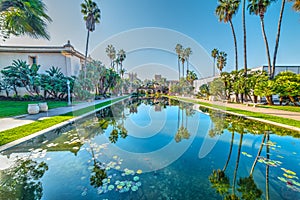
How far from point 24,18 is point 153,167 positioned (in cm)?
785

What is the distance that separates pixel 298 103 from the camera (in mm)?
13789

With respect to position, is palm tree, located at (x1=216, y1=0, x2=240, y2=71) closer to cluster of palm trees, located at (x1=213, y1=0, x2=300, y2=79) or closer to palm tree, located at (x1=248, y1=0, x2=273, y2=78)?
cluster of palm trees, located at (x1=213, y1=0, x2=300, y2=79)

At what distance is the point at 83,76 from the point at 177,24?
52.8ft

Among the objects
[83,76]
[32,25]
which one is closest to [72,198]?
[32,25]

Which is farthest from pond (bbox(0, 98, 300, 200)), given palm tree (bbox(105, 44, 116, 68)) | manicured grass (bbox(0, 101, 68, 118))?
palm tree (bbox(105, 44, 116, 68))

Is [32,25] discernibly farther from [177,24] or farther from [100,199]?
[177,24]

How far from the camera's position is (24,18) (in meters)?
5.58

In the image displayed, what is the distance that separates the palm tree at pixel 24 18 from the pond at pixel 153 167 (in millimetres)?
4919

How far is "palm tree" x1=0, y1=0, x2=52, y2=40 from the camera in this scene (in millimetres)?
5109

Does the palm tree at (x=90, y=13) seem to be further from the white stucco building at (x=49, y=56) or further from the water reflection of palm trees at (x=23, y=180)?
the water reflection of palm trees at (x=23, y=180)

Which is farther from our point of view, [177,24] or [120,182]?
[177,24]

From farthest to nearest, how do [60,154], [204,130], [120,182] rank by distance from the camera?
[204,130] → [60,154] → [120,182]

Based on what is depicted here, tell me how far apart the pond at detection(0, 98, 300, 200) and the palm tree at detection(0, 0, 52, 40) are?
492 centimetres

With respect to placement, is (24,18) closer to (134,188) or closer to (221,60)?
(134,188)
